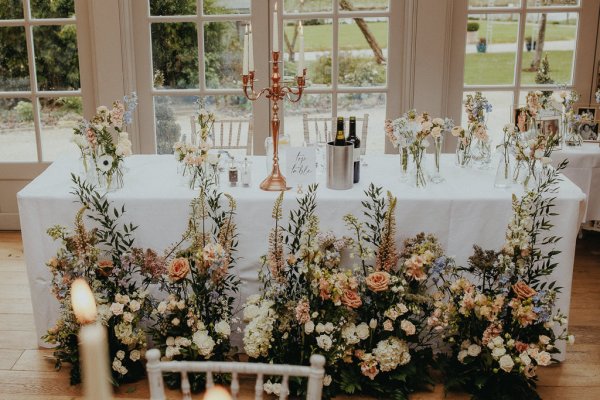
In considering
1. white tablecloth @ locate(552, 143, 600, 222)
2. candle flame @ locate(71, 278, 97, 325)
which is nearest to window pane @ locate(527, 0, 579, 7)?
white tablecloth @ locate(552, 143, 600, 222)

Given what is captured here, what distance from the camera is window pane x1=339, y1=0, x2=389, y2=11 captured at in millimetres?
3959

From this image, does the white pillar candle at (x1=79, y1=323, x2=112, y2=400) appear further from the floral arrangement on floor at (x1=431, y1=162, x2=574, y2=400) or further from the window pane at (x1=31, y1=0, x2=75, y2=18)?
the window pane at (x1=31, y1=0, x2=75, y2=18)

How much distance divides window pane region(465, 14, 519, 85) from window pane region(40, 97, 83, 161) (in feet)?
7.99

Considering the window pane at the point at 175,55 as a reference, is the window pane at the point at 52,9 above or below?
above

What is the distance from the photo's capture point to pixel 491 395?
246cm

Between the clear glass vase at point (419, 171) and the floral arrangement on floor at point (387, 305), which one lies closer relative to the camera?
the floral arrangement on floor at point (387, 305)

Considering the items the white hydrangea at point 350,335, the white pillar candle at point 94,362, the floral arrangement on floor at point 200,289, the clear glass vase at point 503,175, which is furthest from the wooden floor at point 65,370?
the white pillar candle at point 94,362

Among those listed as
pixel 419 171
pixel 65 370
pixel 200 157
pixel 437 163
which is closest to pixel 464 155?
pixel 437 163

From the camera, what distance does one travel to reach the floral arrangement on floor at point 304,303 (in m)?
2.43

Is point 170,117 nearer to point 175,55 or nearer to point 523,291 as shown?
point 175,55

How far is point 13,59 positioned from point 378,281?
294cm

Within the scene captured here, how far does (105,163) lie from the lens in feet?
8.46

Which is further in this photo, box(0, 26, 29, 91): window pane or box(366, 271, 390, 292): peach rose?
box(0, 26, 29, 91): window pane

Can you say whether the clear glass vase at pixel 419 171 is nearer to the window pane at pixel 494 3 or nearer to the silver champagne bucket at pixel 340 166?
the silver champagne bucket at pixel 340 166
